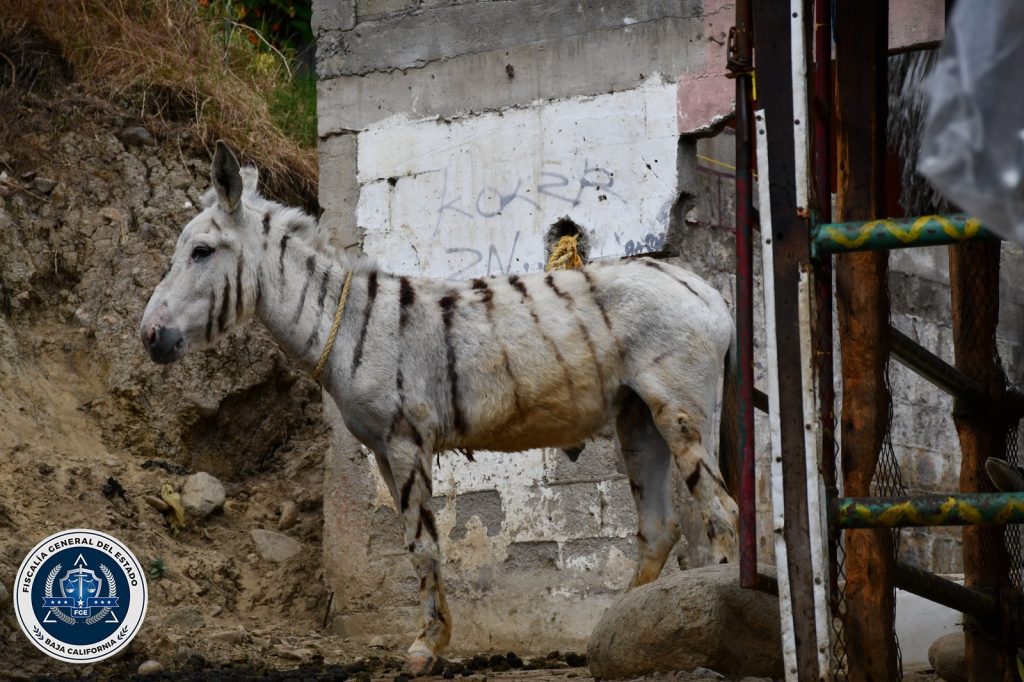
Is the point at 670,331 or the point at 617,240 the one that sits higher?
the point at 617,240

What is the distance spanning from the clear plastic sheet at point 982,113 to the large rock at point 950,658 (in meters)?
3.52

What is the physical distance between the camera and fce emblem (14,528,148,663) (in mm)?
6375

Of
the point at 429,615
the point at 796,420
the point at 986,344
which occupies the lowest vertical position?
the point at 429,615

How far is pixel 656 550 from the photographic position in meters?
6.37

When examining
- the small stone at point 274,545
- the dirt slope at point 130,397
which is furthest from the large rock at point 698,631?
the small stone at point 274,545

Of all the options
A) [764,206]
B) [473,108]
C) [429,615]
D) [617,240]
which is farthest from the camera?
[473,108]

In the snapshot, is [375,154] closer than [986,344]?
No

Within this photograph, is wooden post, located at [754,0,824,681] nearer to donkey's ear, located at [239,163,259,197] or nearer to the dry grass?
donkey's ear, located at [239,163,259,197]

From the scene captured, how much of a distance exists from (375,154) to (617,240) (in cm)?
176

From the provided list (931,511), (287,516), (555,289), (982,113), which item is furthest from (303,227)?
(982,113)

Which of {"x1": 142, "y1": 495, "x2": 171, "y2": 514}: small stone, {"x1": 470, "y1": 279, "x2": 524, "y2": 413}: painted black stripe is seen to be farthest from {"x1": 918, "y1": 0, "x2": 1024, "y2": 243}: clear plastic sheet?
{"x1": 142, "y1": 495, "x2": 171, "y2": 514}: small stone

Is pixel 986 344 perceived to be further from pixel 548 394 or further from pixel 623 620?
pixel 548 394

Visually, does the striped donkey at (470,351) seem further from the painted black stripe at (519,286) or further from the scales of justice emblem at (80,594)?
the scales of justice emblem at (80,594)

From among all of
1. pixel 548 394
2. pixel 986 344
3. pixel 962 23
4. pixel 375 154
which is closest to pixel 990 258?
pixel 986 344
